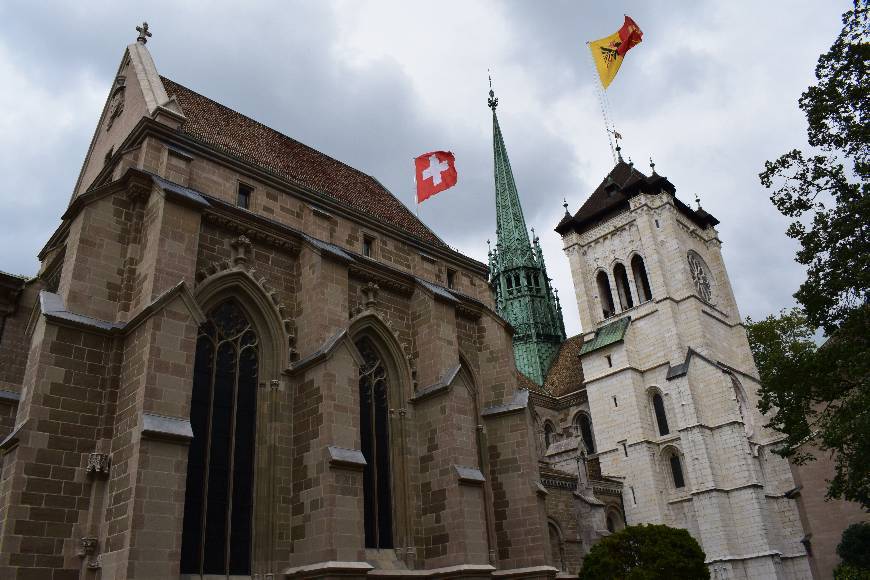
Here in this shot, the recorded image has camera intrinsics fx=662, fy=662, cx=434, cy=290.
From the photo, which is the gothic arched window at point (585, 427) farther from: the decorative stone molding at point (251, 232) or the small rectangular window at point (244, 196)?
the small rectangular window at point (244, 196)

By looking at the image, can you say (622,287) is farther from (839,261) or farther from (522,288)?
(839,261)

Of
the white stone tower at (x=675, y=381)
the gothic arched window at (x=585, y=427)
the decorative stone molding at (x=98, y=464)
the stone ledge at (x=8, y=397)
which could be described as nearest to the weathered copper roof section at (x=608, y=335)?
the white stone tower at (x=675, y=381)

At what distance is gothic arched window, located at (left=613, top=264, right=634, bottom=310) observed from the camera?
39000 mm

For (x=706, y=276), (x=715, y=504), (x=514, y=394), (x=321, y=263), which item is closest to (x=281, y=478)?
(x=321, y=263)

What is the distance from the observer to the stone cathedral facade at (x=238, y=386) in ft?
33.9

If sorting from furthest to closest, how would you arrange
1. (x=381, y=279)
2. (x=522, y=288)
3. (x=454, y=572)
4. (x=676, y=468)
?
(x=522, y=288) < (x=676, y=468) < (x=381, y=279) < (x=454, y=572)

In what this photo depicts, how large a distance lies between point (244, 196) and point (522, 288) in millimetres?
34787

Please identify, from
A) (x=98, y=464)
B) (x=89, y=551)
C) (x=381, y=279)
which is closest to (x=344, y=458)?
(x=98, y=464)

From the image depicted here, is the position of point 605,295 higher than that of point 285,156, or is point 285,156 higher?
point 605,295

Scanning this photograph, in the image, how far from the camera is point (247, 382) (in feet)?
44.4

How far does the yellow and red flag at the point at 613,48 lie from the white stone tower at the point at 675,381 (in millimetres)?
11252

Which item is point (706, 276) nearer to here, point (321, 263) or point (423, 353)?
point (423, 353)

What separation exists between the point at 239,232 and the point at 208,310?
2.07 metres

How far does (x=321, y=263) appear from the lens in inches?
576
